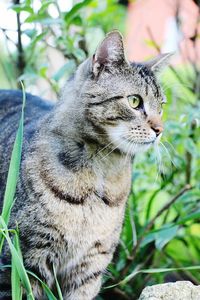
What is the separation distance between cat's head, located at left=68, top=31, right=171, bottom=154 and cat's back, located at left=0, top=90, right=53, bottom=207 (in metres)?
0.40

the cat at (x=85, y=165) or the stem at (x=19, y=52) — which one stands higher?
the stem at (x=19, y=52)

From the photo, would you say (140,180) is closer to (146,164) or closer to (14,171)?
(146,164)

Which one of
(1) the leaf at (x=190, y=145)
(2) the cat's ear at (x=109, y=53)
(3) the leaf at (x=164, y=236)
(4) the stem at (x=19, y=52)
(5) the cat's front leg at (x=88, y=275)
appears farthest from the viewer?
(4) the stem at (x=19, y=52)

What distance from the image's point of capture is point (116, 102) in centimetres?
246

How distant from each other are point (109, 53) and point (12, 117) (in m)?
0.93

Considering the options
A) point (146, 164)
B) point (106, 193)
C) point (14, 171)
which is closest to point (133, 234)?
point (146, 164)

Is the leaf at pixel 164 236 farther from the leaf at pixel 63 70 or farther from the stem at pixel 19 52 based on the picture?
the stem at pixel 19 52

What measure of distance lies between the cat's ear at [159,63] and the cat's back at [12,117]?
57cm

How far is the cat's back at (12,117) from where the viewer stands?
2.82 meters

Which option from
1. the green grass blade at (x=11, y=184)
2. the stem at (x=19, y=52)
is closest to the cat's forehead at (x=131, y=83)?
the green grass blade at (x=11, y=184)

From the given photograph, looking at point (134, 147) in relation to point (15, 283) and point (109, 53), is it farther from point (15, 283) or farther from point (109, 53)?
point (15, 283)

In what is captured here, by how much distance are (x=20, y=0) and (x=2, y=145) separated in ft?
3.60

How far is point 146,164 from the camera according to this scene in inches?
143

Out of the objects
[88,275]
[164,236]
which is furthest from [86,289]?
[164,236]
